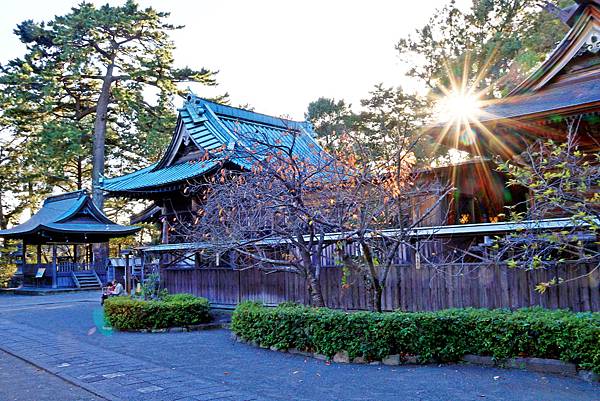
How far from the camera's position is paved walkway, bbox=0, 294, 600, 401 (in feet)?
23.7

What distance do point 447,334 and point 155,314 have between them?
7744mm

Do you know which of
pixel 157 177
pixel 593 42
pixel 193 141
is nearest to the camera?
pixel 593 42

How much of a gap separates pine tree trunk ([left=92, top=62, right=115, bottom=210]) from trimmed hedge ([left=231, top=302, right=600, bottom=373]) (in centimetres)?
2945

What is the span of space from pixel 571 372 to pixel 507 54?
24.2 m

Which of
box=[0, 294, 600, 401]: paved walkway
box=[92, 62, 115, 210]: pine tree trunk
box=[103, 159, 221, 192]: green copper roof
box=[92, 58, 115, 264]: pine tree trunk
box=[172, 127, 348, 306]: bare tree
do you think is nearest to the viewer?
box=[0, 294, 600, 401]: paved walkway

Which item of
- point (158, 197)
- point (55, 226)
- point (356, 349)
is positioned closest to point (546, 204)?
point (356, 349)

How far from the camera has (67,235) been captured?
32.6 m

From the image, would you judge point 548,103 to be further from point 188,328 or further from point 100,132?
point 100,132

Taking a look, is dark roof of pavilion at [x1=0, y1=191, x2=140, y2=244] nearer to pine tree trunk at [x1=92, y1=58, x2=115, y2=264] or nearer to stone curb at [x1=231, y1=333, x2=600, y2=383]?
pine tree trunk at [x1=92, y1=58, x2=115, y2=264]

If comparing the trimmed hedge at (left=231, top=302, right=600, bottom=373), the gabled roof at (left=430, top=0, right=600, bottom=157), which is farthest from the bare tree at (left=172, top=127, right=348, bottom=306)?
the gabled roof at (left=430, top=0, right=600, bottom=157)

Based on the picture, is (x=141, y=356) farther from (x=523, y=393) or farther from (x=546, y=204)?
(x=546, y=204)

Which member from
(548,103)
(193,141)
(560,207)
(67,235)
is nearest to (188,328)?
(193,141)

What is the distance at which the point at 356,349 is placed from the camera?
30.3ft

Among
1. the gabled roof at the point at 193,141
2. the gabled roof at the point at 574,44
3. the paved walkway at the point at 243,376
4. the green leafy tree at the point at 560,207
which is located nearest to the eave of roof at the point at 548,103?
the gabled roof at the point at 574,44
